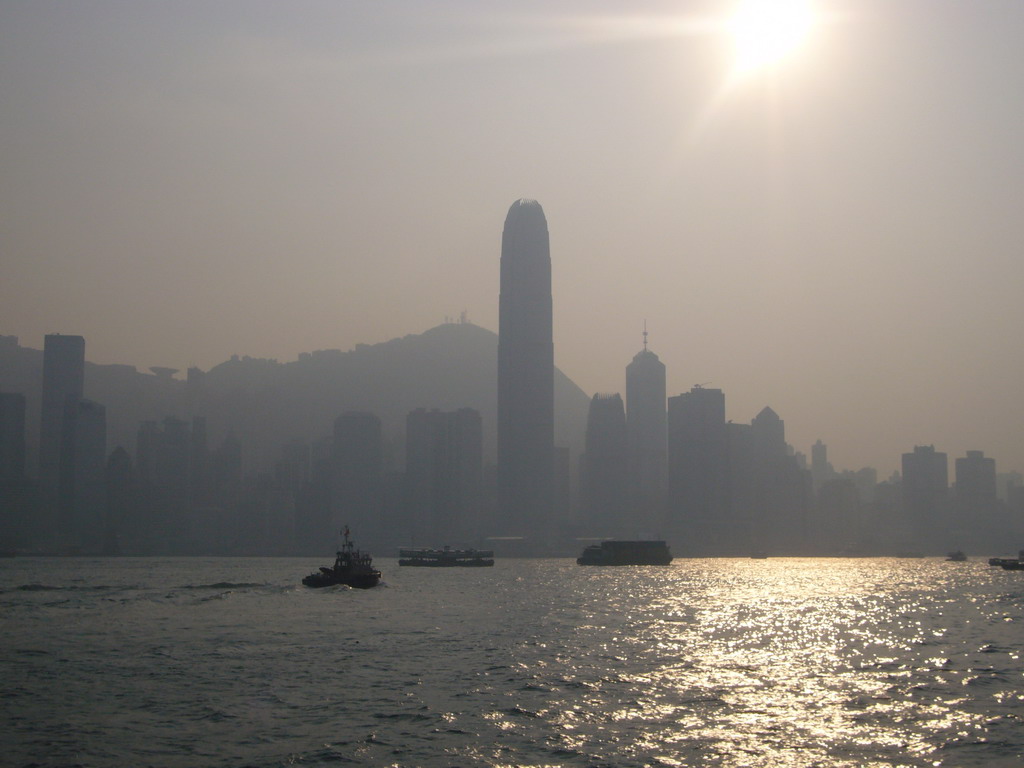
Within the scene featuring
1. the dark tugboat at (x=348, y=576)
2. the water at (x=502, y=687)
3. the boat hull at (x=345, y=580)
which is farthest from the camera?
the dark tugboat at (x=348, y=576)

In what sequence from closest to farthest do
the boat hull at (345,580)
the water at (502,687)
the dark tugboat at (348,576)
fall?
the water at (502,687), the boat hull at (345,580), the dark tugboat at (348,576)

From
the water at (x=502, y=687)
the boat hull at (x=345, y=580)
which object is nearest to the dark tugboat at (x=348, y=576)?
the boat hull at (x=345, y=580)

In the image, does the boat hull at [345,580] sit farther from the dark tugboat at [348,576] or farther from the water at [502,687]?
the water at [502,687]

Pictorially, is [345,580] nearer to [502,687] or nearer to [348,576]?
[348,576]

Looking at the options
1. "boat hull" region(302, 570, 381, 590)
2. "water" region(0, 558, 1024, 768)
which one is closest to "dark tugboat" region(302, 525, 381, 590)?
"boat hull" region(302, 570, 381, 590)

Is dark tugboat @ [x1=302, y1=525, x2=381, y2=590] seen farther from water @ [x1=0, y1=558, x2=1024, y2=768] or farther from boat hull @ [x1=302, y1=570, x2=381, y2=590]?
water @ [x1=0, y1=558, x2=1024, y2=768]

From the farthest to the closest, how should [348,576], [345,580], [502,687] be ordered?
[348,576], [345,580], [502,687]

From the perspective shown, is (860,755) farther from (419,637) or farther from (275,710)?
(419,637)

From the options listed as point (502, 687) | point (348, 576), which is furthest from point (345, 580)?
point (502, 687)

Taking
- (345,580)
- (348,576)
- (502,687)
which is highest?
(348,576)

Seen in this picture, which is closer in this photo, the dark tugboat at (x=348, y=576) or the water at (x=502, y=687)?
the water at (x=502, y=687)
